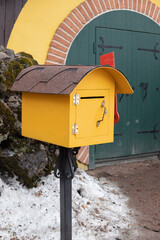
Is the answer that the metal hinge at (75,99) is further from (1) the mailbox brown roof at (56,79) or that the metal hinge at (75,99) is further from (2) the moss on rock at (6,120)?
(2) the moss on rock at (6,120)

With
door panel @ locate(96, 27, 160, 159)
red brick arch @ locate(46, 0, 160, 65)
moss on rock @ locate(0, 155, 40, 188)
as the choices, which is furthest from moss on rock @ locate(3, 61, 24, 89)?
door panel @ locate(96, 27, 160, 159)

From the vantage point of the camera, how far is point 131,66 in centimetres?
570

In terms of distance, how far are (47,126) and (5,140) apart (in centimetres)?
128

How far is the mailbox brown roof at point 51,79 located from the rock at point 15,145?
3.29 feet

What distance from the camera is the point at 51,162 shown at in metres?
3.87

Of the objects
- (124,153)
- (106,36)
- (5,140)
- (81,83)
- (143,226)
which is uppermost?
(106,36)

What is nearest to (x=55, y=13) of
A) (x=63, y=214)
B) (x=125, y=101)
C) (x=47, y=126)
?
(x=125, y=101)

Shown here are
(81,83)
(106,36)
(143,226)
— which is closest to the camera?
(81,83)

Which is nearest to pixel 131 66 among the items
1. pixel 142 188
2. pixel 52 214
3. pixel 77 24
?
pixel 77 24

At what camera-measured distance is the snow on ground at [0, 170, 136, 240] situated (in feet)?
10.3

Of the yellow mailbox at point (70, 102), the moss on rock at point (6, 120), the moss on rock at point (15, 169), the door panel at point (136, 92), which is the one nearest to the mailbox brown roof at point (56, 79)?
the yellow mailbox at point (70, 102)

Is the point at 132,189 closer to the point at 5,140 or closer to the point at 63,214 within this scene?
the point at 5,140

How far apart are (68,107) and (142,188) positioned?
8.93 feet

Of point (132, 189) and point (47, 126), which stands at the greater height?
point (47, 126)
